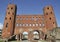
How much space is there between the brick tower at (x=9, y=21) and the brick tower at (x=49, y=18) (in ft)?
25.2

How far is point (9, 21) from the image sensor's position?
2502cm

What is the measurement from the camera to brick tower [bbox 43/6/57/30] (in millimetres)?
24641

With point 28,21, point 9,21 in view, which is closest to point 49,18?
point 28,21

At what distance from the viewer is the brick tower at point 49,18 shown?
80.8ft

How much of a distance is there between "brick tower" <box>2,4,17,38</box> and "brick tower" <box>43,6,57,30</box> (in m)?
7.67

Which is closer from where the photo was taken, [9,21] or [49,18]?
[9,21]

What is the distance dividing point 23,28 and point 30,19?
9.59 feet

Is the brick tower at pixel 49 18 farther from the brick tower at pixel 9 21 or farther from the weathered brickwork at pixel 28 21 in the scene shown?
the brick tower at pixel 9 21

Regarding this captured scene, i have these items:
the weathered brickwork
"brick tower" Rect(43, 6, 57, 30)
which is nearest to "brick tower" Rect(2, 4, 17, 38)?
the weathered brickwork

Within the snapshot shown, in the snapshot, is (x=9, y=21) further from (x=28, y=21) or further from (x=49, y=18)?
(x=49, y=18)

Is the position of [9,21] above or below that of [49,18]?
below

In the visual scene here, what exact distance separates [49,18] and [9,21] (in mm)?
9379

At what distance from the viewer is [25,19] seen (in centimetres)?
2698

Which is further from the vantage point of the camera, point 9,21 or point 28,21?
point 28,21
